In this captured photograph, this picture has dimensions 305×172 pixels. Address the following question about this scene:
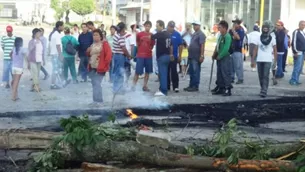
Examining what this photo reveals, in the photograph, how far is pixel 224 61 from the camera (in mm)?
14961

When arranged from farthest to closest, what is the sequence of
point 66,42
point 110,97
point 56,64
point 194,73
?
1. point 56,64
2. point 66,42
3. point 194,73
4. point 110,97

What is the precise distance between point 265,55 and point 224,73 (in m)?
1.15

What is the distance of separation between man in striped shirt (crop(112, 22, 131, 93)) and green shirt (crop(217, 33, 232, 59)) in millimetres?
2405

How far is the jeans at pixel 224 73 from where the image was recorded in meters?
14.7

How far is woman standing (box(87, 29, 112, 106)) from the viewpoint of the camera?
12.9m

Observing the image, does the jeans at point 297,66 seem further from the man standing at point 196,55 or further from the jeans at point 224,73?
the man standing at point 196,55

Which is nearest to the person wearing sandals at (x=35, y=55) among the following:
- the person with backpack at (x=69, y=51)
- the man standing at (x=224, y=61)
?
the person with backpack at (x=69, y=51)

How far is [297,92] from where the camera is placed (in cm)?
1586

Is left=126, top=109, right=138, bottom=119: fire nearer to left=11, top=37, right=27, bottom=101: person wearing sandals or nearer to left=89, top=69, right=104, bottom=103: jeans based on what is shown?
left=89, top=69, right=104, bottom=103: jeans

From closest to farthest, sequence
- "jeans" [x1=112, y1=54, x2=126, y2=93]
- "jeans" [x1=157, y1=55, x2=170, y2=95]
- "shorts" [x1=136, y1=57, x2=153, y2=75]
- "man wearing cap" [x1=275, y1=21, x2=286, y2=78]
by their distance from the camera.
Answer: "jeans" [x1=157, y1=55, x2=170, y2=95], "jeans" [x1=112, y1=54, x2=126, y2=93], "shorts" [x1=136, y1=57, x2=153, y2=75], "man wearing cap" [x1=275, y1=21, x2=286, y2=78]

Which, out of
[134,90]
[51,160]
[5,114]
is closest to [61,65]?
[134,90]

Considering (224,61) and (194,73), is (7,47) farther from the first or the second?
(224,61)

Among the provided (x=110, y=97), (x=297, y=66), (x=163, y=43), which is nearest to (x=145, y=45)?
(x=163, y=43)

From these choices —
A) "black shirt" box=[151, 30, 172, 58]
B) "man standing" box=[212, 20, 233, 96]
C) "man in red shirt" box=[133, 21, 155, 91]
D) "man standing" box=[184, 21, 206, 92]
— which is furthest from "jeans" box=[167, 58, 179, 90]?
"man standing" box=[212, 20, 233, 96]
